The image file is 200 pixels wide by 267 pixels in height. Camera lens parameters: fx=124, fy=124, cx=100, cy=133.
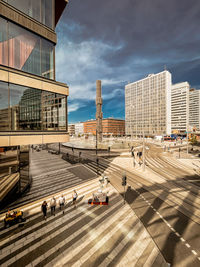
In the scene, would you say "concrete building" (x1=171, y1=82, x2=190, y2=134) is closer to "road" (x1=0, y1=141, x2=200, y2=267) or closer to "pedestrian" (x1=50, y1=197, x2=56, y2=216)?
"road" (x1=0, y1=141, x2=200, y2=267)

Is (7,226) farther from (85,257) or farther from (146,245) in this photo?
(146,245)

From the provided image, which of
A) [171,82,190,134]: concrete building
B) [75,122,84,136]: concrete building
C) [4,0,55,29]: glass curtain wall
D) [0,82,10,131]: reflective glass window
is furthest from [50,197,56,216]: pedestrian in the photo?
[75,122,84,136]: concrete building

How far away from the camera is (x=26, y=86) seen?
1035 cm

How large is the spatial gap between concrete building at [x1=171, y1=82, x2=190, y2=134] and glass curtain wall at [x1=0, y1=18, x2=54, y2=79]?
106 metres

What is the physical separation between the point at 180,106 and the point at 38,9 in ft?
372

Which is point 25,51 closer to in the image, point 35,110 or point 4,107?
point 35,110

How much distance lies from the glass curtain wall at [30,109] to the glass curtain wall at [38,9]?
23.9 ft

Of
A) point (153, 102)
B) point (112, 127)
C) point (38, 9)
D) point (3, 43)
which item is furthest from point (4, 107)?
point (112, 127)

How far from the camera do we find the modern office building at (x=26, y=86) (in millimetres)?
9562

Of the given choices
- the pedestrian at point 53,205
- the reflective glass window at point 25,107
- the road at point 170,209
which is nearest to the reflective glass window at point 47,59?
the reflective glass window at point 25,107

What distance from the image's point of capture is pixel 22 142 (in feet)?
32.8

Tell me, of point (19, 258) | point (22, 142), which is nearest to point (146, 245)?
point (19, 258)

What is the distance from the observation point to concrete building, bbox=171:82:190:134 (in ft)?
318

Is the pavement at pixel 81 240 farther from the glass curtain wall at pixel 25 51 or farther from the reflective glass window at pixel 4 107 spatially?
the glass curtain wall at pixel 25 51
